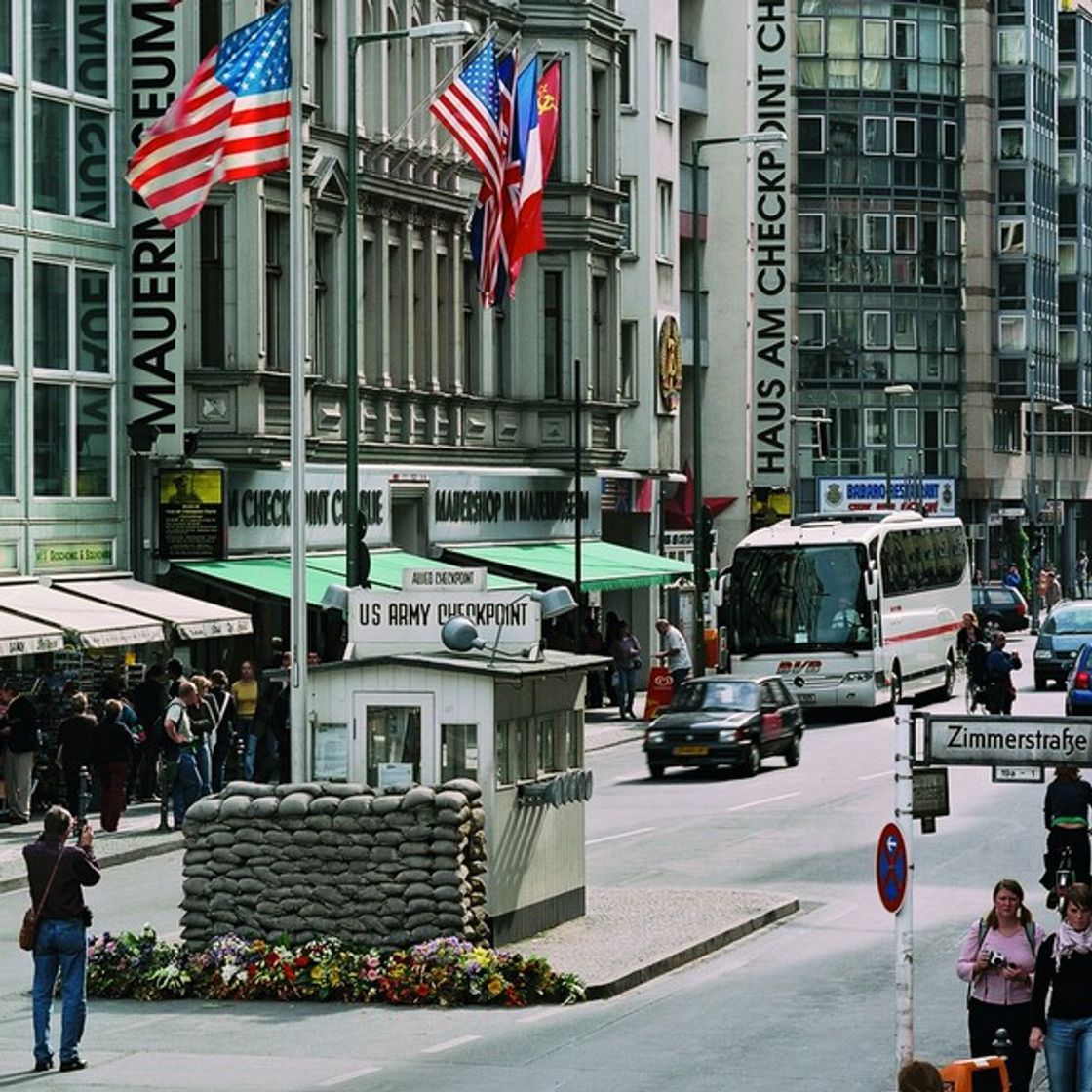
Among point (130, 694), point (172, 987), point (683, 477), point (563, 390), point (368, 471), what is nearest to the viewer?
point (172, 987)

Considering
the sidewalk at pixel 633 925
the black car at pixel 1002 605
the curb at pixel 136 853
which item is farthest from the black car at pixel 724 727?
the black car at pixel 1002 605

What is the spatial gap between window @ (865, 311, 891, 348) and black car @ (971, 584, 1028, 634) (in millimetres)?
23025

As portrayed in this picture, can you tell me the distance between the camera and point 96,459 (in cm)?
4128

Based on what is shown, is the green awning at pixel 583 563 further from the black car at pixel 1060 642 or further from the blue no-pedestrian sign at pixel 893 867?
the blue no-pedestrian sign at pixel 893 867

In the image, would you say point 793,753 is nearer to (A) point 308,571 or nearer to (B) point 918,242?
(A) point 308,571

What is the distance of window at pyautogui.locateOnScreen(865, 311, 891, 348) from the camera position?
110 m

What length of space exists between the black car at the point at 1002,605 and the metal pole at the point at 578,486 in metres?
31.3

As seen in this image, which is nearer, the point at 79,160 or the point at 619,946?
the point at 619,946

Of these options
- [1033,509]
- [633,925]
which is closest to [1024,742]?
[633,925]

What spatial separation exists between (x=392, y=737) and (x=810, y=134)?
87.3 m

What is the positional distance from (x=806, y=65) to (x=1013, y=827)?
253ft

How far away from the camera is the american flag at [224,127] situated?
2805 cm

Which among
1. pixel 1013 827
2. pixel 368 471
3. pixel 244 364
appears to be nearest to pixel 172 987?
pixel 1013 827

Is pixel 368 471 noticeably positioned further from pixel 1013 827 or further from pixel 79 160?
pixel 1013 827
